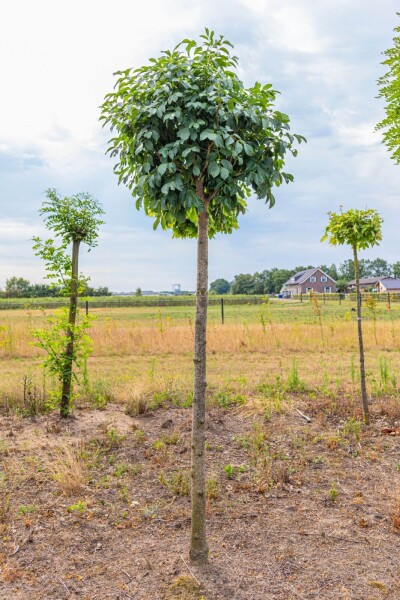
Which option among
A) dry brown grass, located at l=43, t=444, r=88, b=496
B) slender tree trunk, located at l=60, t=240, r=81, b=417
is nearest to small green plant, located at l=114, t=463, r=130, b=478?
dry brown grass, located at l=43, t=444, r=88, b=496

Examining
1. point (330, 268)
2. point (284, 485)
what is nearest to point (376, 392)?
point (284, 485)

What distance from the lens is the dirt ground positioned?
2670mm

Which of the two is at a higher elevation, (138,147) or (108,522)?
(138,147)

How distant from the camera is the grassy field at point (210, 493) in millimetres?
2701

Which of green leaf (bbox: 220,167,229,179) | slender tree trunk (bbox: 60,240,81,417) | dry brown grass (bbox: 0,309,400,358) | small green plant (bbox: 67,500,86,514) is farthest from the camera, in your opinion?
dry brown grass (bbox: 0,309,400,358)

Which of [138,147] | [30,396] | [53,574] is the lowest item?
[53,574]

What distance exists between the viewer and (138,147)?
2660 mm

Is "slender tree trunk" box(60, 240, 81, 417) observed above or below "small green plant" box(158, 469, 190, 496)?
above

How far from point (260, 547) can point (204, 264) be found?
6.50ft

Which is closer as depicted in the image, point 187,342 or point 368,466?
point 368,466

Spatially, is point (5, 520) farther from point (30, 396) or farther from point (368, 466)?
point (368, 466)

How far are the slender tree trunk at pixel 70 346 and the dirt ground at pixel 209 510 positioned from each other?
9.6 inches

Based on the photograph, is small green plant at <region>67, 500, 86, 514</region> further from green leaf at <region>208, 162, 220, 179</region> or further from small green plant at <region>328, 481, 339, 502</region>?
green leaf at <region>208, 162, 220, 179</region>

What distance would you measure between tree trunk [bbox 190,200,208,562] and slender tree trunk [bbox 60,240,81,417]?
2903 mm
